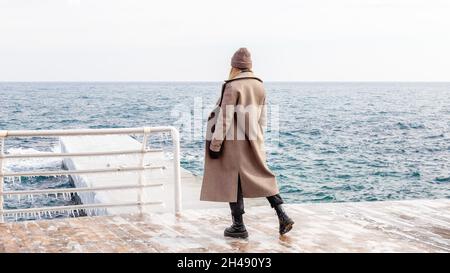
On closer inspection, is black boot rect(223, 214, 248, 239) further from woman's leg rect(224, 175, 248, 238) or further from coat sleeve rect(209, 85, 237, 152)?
coat sleeve rect(209, 85, 237, 152)

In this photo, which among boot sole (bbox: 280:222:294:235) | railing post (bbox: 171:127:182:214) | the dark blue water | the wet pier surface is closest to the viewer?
the wet pier surface

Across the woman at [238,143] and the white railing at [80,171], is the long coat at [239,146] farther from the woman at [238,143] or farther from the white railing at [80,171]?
the white railing at [80,171]

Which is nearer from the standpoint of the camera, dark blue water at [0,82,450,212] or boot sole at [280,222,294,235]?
boot sole at [280,222,294,235]

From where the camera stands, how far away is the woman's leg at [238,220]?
664 centimetres

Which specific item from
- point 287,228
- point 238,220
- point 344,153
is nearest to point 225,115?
point 238,220

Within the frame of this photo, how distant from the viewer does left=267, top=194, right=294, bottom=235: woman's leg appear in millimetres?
6688

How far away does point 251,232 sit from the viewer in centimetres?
721

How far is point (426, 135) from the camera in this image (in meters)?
46.0
